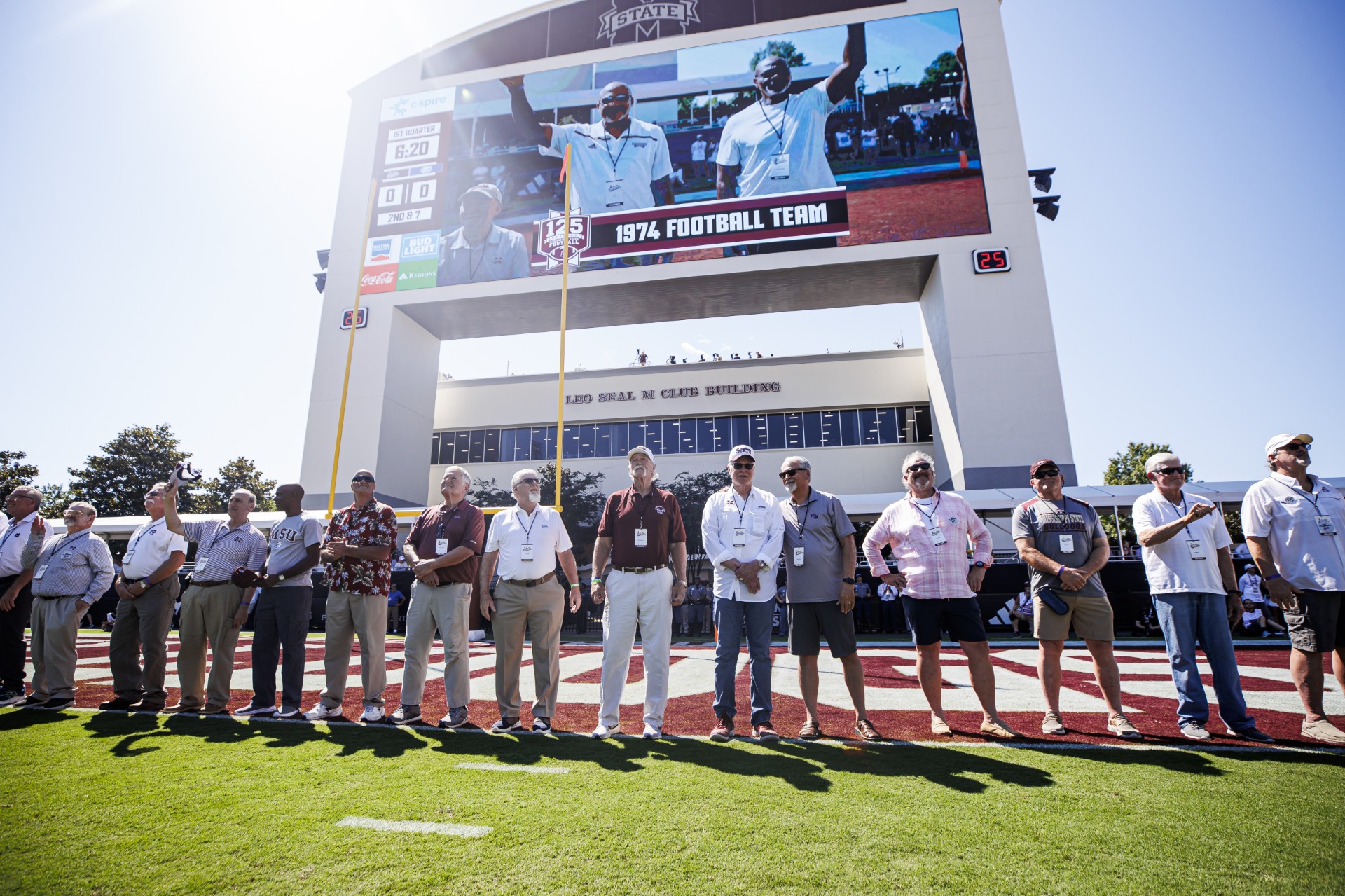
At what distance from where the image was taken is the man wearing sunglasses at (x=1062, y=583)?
384 cm

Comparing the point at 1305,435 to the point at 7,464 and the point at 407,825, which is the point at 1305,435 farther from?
the point at 7,464

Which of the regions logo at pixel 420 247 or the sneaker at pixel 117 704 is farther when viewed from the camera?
the regions logo at pixel 420 247

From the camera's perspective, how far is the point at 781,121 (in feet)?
71.2

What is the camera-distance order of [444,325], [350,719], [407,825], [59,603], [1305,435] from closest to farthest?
[407,825] → [1305,435] → [350,719] → [59,603] → [444,325]

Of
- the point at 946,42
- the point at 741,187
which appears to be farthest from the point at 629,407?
the point at 946,42

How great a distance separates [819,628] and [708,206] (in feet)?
64.6

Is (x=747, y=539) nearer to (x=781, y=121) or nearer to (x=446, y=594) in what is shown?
(x=446, y=594)

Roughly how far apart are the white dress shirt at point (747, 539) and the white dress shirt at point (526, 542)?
104 centimetres

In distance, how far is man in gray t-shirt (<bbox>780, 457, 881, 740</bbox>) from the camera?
13.0ft

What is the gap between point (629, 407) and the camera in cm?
2681

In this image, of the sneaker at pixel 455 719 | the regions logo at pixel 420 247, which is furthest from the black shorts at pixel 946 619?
the regions logo at pixel 420 247

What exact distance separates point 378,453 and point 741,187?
15285mm

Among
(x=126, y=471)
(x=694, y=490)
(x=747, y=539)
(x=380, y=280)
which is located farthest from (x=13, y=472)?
(x=747, y=539)

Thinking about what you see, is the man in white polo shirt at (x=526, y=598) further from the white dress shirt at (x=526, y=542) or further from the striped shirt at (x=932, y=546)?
the striped shirt at (x=932, y=546)
